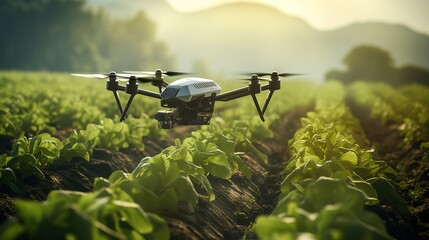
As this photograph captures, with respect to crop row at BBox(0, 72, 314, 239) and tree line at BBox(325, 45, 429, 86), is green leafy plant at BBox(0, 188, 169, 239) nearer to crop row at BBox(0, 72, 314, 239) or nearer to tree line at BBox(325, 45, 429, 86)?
crop row at BBox(0, 72, 314, 239)

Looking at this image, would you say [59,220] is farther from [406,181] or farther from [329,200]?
[406,181]

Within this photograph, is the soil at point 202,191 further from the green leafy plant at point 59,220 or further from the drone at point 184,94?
the green leafy plant at point 59,220

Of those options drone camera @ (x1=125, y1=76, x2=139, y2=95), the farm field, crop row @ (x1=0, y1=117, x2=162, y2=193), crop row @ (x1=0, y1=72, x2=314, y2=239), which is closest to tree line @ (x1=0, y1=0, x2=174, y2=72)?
the farm field

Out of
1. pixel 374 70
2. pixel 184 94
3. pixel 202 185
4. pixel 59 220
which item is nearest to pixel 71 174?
pixel 202 185

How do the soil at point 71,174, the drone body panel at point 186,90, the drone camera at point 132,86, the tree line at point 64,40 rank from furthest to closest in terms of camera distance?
the tree line at point 64,40
the soil at point 71,174
the drone camera at point 132,86
the drone body panel at point 186,90

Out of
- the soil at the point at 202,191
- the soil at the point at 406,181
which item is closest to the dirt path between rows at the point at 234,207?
the soil at the point at 202,191

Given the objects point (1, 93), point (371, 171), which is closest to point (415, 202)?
point (371, 171)

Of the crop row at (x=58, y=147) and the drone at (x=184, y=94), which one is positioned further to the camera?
the crop row at (x=58, y=147)
